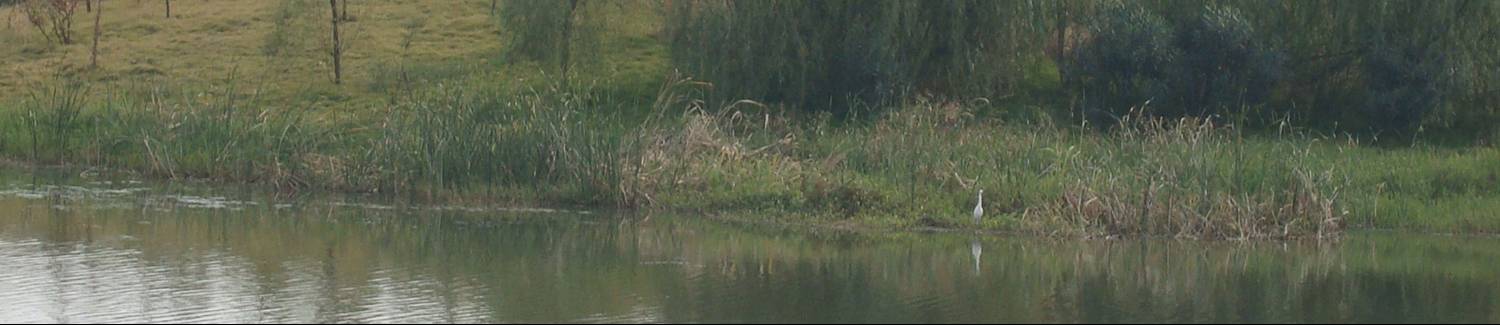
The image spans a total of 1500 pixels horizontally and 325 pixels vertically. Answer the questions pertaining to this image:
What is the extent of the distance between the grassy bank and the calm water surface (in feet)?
1.81

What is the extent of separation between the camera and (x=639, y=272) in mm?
17266

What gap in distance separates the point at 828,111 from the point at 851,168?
23.3ft

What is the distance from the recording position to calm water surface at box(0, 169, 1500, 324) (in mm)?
14758

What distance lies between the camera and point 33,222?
2116cm

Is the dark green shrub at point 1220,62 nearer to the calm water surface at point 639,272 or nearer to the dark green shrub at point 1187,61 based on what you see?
the dark green shrub at point 1187,61

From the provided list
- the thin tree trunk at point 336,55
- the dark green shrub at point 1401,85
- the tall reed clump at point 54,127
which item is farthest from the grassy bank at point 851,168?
the thin tree trunk at point 336,55

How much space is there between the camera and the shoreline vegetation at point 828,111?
21734 millimetres

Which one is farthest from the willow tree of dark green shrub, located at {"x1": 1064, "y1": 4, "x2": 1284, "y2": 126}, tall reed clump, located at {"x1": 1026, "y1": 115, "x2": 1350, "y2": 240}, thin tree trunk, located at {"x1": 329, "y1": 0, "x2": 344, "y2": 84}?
tall reed clump, located at {"x1": 1026, "y1": 115, "x2": 1350, "y2": 240}

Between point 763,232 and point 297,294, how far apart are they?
6.93 meters

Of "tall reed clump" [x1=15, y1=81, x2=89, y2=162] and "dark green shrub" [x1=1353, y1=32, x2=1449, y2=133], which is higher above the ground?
"dark green shrub" [x1=1353, y1=32, x2=1449, y2=133]

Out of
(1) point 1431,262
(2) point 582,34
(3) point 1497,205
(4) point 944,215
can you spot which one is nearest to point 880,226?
(4) point 944,215

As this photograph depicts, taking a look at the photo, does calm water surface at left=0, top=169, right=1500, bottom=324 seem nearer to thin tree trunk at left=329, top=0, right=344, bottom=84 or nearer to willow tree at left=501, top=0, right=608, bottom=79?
willow tree at left=501, top=0, right=608, bottom=79

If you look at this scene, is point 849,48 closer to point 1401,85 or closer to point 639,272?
point 1401,85

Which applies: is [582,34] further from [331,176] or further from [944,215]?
[944,215]
